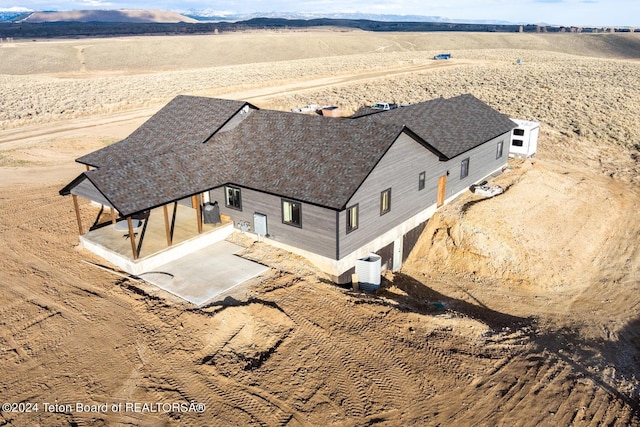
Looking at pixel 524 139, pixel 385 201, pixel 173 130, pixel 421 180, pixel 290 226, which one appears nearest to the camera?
pixel 290 226

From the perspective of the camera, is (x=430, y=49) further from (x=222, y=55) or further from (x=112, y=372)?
(x=112, y=372)

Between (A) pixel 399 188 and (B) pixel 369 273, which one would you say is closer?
(B) pixel 369 273

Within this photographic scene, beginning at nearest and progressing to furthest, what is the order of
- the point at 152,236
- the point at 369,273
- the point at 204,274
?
the point at 204,274
the point at 369,273
the point at 152,236

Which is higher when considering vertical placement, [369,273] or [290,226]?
[290,226]

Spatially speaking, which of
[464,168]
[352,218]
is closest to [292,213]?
[352,218]

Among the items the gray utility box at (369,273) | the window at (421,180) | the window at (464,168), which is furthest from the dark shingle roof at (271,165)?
the window at (464,168)

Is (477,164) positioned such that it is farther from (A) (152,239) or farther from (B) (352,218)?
(A) (152,239)

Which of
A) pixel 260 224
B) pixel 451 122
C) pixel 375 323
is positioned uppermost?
pixel 451 122

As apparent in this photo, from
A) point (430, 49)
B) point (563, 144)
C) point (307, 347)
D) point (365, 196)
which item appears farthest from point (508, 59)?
point (307, 347)
